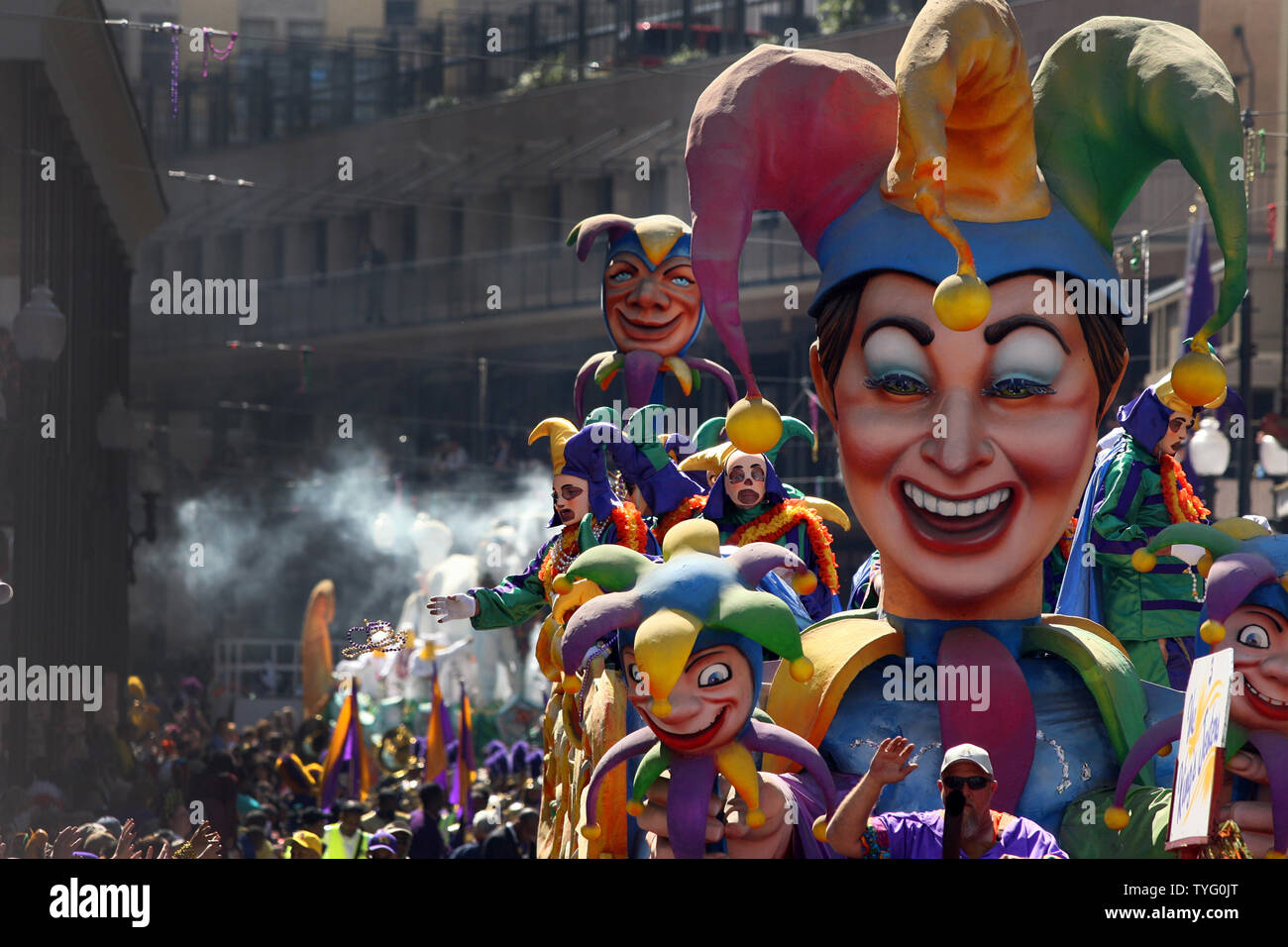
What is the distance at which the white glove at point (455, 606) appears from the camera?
5.93 metres

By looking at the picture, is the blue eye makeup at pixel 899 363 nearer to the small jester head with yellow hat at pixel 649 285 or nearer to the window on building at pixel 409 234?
the small jester head with yellow hat at pixel 649 285

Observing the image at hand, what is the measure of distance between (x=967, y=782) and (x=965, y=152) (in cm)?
173

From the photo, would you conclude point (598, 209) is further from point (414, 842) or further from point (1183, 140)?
point (1183, 140)

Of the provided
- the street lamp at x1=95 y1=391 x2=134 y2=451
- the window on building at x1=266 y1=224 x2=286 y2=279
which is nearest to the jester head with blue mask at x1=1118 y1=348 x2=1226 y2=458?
the street lamp at x1=95 y1=391 x2=134 y2=451

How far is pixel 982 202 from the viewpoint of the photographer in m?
4.66

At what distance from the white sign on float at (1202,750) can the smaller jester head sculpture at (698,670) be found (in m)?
0.75

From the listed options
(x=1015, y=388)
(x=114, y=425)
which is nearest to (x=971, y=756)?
(x=1015, y=388)

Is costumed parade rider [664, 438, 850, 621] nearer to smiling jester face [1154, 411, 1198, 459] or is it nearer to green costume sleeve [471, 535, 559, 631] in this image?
green costume sleeve [471, 535, 559, 631]

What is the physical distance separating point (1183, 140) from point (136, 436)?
19.3 meters

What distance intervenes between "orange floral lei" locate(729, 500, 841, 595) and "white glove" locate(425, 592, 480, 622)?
87 centimetres

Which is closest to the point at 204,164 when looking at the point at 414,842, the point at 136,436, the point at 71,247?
the point at 136,436

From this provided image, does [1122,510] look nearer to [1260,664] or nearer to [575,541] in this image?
[575,541]

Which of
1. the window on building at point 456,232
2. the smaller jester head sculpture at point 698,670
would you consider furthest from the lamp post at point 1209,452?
the window on building at point 456,232
